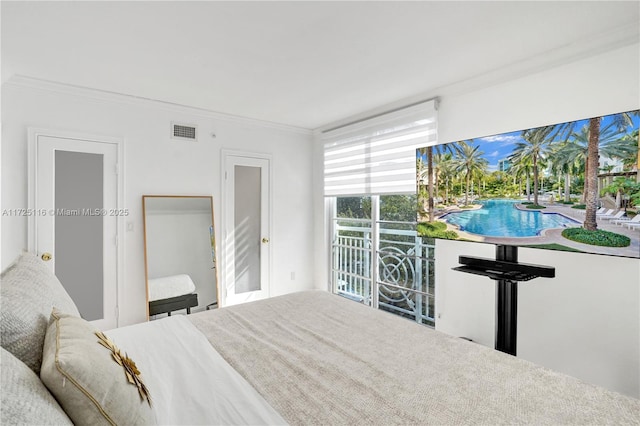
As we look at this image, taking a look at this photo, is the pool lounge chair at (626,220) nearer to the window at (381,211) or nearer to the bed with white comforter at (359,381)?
the bed with white comforter at (359,381)

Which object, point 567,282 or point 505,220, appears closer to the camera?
point 505,220

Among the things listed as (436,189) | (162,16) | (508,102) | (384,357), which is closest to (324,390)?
(384,357)

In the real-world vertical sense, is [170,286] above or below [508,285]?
below

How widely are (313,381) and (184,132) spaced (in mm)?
3266

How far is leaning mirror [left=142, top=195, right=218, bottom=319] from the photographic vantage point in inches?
135

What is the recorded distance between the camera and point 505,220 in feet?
6.98

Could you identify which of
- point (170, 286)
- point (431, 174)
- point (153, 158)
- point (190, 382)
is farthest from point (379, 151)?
point (190, 382)

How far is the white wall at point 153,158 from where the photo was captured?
282 centimetres

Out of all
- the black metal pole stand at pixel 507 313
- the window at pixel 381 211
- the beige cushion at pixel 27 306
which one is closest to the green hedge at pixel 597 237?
the black metal pole stand at pixel 507 313

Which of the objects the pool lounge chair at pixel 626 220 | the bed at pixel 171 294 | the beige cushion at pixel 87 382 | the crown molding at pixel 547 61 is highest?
the crown molding at pixel 547 61

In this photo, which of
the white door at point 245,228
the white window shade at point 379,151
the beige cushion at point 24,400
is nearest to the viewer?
the beige cushion at point 24,400

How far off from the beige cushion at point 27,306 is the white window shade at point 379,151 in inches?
117

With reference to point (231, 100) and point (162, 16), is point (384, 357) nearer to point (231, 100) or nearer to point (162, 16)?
point (162, 16)

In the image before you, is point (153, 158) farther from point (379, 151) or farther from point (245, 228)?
point (379, 151)
